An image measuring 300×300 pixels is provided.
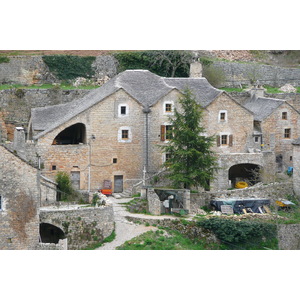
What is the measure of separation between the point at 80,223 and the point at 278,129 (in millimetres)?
21305

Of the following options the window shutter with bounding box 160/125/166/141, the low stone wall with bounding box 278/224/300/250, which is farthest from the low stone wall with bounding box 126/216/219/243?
the window shutter with bounding box 160/125/166/141

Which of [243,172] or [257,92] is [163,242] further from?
[257,92]

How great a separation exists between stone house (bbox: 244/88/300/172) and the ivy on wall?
2042 centimetres

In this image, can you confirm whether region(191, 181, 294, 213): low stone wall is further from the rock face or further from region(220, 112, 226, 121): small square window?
the rock face

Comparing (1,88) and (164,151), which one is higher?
(1,88)

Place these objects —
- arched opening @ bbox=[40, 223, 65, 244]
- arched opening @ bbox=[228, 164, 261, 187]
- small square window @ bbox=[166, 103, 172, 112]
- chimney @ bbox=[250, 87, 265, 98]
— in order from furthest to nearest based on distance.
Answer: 1. chimney @ bbox=[250, 87, 265, 98]
2. arched opening @ bbox=[228, 164, 261, 187]
3. small square window @ bbox=[166, 103, 172, 112]
4. arched opening @ bbox=[40, 223, 65, 244]

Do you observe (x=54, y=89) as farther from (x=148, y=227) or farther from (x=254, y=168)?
(x=148, y=227)

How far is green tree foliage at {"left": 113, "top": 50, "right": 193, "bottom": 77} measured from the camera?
240 feet

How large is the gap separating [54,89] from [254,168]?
2129 centimetres

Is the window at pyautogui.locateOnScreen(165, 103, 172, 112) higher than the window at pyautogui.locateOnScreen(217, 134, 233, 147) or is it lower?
higher

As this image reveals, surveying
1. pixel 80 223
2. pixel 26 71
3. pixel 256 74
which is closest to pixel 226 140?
pixel 80 223

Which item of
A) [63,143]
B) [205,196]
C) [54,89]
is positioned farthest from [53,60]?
[205,196]

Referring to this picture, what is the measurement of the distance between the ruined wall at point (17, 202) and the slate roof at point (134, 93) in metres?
11.7

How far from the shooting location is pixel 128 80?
5694cm
